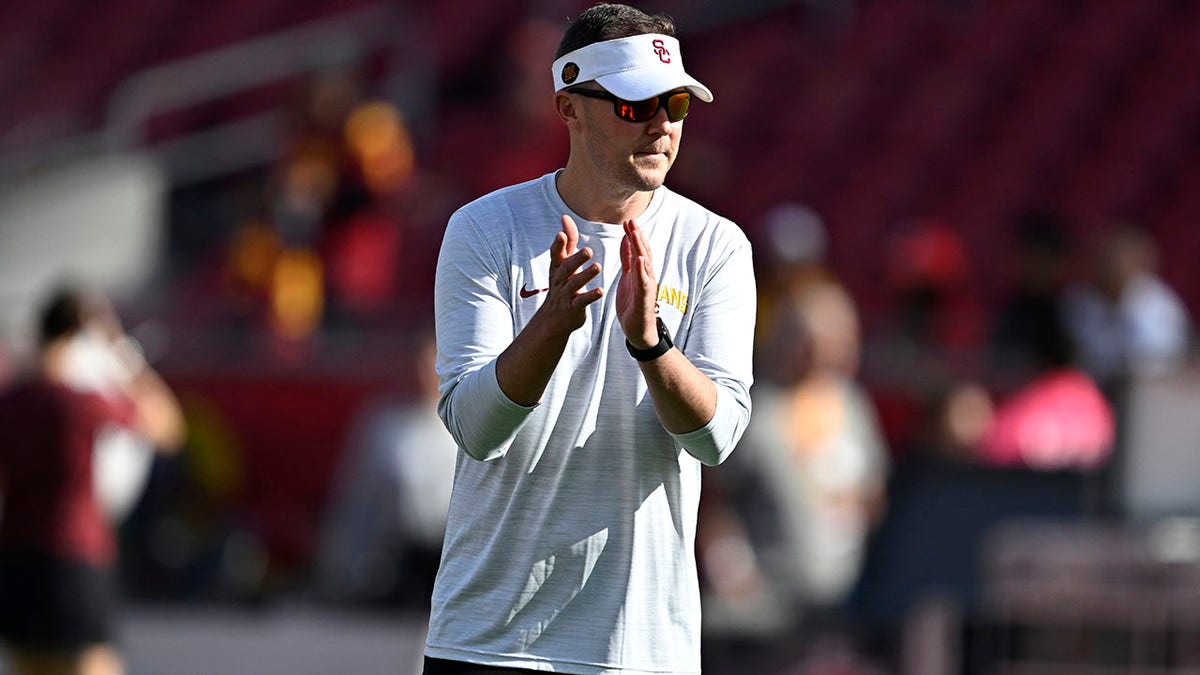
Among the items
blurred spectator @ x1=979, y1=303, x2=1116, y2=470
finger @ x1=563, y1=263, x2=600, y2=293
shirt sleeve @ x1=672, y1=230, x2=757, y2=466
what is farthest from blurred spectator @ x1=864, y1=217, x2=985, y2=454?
finger @ x1=563, y1=263, x2=600, y2=293

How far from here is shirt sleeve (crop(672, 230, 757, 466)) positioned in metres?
3.22

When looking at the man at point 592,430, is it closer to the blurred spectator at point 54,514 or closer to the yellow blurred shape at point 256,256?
the blurred spectator at point 54,514

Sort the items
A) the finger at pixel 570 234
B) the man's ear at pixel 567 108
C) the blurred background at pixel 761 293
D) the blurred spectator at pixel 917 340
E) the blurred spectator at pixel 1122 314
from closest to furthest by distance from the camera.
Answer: the finger at pixel 570 234 → the man's ear at pixel 567 108 → the blurred background at pixel 761 293 → the blurred spectator at pixel 1122 314 → the blurred spectator at pixel 917 340

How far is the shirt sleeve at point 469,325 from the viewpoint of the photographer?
126 inches

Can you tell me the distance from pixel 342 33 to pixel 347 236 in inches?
122

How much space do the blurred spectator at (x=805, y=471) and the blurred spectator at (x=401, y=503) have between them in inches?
47.0

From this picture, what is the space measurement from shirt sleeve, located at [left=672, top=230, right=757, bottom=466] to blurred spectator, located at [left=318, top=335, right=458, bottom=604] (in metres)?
4.85

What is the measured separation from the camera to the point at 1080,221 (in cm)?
1138

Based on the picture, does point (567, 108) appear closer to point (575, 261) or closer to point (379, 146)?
point (575, 261)

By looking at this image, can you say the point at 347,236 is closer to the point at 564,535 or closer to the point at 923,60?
the point at 923,60

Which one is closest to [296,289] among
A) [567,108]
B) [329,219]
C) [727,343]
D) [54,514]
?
[329,219]

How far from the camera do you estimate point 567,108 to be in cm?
340

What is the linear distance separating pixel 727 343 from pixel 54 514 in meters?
4.63

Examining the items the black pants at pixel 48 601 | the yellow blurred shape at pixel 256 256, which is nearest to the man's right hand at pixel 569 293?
the black pants at pixel 48 601
